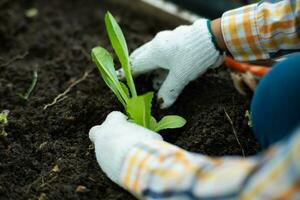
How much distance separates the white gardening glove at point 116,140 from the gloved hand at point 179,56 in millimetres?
234

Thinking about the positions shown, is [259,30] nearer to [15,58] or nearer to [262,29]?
[262,29]

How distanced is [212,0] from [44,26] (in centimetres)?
68

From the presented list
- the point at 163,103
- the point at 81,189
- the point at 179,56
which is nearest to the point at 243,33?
the point at 179,56

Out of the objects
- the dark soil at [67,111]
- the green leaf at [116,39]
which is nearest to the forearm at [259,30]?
the dark soil at [67,111]

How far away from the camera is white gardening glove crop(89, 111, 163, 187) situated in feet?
3.29

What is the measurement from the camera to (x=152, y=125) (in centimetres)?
126

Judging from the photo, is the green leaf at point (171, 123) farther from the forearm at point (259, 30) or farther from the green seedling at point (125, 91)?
the forearm at point (259, 30)

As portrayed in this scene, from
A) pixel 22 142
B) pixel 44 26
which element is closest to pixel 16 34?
pixel 44 26

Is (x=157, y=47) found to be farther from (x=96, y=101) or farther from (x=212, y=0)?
(x=212, y=0)

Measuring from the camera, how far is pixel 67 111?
1.37 m

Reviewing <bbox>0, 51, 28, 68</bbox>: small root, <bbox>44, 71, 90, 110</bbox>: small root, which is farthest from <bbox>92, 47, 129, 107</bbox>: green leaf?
<bbox>0, 51, 28, 68</bbox>: small root

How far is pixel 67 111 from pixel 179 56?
0.35m

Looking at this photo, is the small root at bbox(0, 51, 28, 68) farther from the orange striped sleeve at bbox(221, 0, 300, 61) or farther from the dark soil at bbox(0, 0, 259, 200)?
the orange striped sleeve at bbox(221, 0, 300, 61)

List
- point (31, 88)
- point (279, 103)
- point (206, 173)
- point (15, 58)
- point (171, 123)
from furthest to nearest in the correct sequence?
point (15, 58) → point (31, 88) → point (171, 123) → point (279, 103) → point (206, 173)
